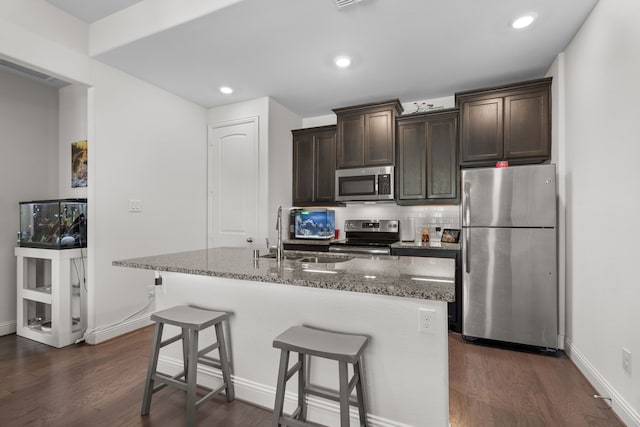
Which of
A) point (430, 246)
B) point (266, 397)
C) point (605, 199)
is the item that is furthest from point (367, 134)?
point (266, 397)

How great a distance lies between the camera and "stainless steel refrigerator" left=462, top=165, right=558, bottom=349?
2609 mm

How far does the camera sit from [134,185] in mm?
3191

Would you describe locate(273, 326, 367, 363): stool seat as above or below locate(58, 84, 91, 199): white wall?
below

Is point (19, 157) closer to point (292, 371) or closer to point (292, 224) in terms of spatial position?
point (292, 224)

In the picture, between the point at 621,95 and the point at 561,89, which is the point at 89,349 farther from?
the point at 561,89

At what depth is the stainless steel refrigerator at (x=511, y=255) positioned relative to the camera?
2609 mm

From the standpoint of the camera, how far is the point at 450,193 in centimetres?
334

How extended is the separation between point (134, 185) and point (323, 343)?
278 centimetres

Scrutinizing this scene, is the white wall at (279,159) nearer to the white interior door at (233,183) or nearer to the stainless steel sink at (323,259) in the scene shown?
the white interior door at (233,183)

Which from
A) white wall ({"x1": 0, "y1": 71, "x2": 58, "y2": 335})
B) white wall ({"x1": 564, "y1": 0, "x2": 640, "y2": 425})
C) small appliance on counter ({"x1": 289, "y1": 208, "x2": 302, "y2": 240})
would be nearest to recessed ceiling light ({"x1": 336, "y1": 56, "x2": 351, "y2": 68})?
white wall ({"x1": 564, "y1": 0, "x2": 640, "y2": 425})

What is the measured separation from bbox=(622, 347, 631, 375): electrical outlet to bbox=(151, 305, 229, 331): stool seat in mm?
2303

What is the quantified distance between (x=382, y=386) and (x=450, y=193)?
2.38m

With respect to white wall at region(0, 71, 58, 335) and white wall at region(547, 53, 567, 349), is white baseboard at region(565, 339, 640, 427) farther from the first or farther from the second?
white wall at region(0, 71, 58, 335)

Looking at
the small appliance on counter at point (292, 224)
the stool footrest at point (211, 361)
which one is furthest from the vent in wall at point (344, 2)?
the small appliance on counter at point (292, 224)
